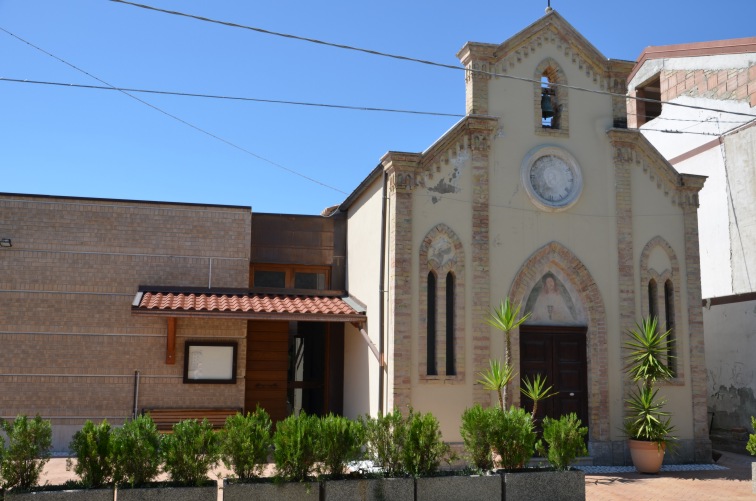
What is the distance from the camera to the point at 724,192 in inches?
775

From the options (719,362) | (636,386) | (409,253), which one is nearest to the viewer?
(409,253)

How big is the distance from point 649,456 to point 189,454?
8.89 meters

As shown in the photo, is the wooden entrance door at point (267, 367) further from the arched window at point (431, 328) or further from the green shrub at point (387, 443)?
the green shrub at point (387, 443)

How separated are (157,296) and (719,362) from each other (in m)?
13.7

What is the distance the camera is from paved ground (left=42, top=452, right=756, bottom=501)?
1182 centimetres

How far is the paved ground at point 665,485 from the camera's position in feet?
38.8

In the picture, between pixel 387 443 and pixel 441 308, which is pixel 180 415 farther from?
pixel 387 443

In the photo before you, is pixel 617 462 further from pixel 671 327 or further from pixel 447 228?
pixel 447 228

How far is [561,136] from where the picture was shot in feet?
51.7

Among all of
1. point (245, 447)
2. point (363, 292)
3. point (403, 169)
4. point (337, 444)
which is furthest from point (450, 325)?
point (245, 447)

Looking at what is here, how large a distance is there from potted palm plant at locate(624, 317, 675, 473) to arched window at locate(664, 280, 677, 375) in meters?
0.15

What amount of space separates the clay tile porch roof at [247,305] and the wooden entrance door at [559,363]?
3.44m

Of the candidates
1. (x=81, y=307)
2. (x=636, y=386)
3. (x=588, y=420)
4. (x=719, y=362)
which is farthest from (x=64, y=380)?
(x=719, y=362)

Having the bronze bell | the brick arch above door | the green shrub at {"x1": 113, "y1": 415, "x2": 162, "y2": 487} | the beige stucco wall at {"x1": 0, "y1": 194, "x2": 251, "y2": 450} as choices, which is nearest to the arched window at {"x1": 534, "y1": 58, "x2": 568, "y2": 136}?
the bronze bell
